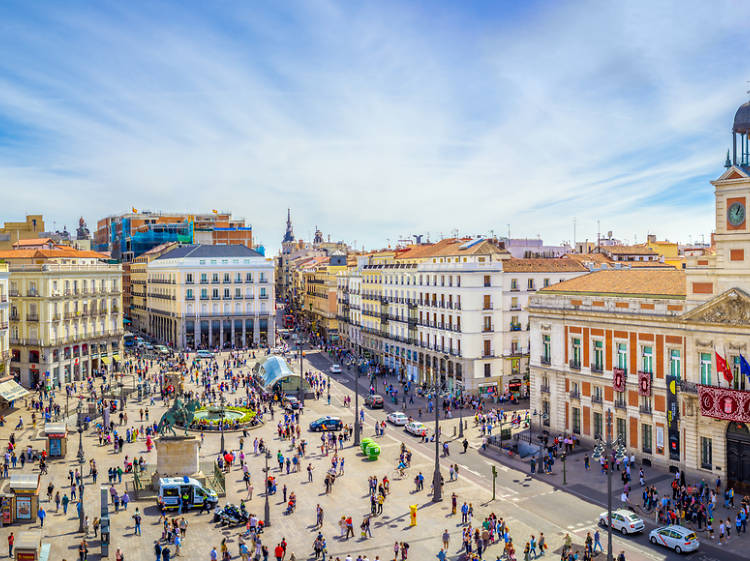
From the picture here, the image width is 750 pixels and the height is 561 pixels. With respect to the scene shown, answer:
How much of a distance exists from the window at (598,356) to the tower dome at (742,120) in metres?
16.0

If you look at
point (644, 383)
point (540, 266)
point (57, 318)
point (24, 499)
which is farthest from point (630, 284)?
point (57, 318)

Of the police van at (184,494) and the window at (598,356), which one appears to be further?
the window at (598,356)

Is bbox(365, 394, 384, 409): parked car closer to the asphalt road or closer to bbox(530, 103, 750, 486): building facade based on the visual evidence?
the asphalt road

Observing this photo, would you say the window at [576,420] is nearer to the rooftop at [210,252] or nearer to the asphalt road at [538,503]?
the asphalt road at [538,503]

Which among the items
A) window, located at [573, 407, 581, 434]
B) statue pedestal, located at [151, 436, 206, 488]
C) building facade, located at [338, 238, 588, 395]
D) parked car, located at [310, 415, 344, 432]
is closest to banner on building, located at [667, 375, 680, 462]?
window, located at [573, 407, 581, 434]

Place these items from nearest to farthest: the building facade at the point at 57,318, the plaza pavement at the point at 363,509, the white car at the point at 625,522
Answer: the plaza pavement at the point at 363,509 → the white car at the point at 625,522 → the building facade at the point at 57,318

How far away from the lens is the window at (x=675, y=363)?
138 ft

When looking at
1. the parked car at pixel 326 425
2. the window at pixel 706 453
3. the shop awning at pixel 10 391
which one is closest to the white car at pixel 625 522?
the window at pixel 706 453

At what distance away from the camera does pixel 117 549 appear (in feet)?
102

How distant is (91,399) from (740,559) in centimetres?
→ 5398

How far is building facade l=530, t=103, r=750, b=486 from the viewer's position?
128ft

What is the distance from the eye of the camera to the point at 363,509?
37188 mm

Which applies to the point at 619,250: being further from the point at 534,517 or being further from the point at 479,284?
the point at 534,517

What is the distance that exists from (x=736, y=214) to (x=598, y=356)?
43.3ft
